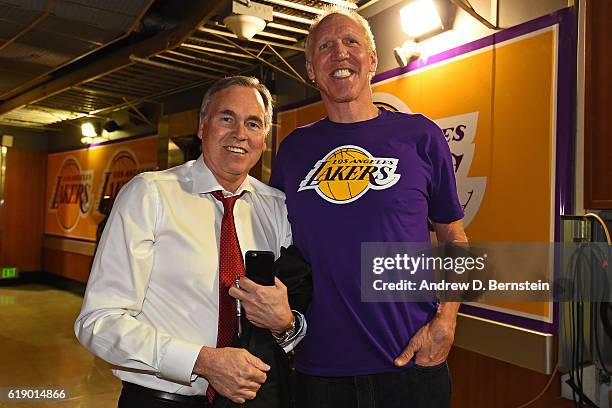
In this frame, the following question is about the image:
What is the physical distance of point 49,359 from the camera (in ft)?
17.3

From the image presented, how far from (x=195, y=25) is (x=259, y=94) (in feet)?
8.69

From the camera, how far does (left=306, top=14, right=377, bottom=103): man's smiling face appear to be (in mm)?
1748

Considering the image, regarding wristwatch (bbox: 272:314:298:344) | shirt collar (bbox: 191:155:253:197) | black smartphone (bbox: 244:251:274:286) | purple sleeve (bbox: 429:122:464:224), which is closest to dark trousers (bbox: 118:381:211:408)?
wristwatch (bbox: 272:314:298:344)

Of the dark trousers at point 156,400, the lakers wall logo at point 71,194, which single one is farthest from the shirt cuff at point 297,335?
the lakers wall logo at point 71,194

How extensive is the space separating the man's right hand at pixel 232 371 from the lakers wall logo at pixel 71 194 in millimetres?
8456

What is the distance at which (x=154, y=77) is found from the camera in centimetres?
592

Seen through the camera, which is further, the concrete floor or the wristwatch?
the concrete floor

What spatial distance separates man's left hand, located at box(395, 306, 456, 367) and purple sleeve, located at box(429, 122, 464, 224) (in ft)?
1.08

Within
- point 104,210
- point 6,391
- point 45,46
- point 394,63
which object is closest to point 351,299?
point 394,63

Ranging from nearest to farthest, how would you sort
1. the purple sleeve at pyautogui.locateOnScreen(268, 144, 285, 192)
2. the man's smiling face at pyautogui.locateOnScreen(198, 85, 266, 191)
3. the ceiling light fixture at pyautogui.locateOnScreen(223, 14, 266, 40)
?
the man's smiling face at pyautogui.locateOnScreen(198, 85, 266, 191), the purple sleeve at pyautogui.locateOnScreen(268, 144, 285, 192), the ceiling light fixture at pyautogui.locateOnScreen(223, 14, 266, 40)

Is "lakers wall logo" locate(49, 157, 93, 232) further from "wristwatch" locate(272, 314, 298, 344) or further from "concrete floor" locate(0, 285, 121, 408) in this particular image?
"wristwatch" locate(272, 314, 298, 344)

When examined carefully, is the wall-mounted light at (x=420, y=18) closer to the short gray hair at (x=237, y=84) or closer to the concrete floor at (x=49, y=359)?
the short gray hair at (x=237, y=84)

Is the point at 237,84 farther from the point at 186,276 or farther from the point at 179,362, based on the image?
the point at 179,362

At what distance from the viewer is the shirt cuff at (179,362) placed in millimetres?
1274
